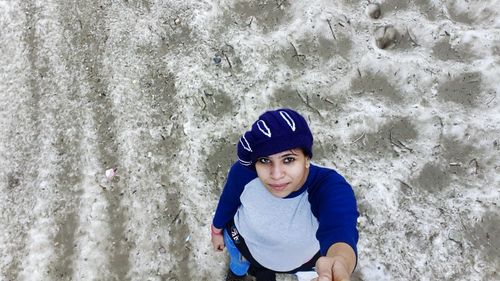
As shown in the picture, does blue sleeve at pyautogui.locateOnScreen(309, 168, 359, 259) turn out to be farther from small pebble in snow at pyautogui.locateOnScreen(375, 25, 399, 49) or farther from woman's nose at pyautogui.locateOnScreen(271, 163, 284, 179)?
small pebble in snow at pyautogui.locateOnScreen(375, 25, 399, 49)

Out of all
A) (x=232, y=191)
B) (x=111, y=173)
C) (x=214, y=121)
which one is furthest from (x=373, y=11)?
(x=111, y=173)

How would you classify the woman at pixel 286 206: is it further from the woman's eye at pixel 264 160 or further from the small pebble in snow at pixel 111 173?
the small pebble in snow at pixel 111 173

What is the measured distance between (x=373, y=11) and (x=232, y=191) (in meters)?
2.96

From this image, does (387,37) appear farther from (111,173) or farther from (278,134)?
(111,173)

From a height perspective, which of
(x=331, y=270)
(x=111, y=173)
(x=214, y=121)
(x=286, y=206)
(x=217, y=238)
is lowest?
(x=111, y=173)

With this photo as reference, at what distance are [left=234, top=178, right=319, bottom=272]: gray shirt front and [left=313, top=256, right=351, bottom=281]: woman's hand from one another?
2.04 feet

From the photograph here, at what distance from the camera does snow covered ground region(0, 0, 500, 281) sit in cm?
349

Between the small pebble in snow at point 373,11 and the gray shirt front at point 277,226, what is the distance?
291 centimetres

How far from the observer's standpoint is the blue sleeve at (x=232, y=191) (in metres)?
2.52

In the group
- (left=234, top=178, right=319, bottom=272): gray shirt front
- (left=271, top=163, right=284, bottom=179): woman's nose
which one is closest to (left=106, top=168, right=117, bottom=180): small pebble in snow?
(left=234, top=178, right=319, bottom=272): gray shirt front

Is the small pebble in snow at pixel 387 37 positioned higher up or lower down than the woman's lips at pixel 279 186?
lower down

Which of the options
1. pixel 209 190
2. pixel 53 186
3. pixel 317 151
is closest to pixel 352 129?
pixel 317 151

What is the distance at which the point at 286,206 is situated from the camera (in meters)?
2.38

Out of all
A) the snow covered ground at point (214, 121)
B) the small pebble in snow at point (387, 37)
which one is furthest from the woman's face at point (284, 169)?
the small pebble in snow at point (387, 37)
